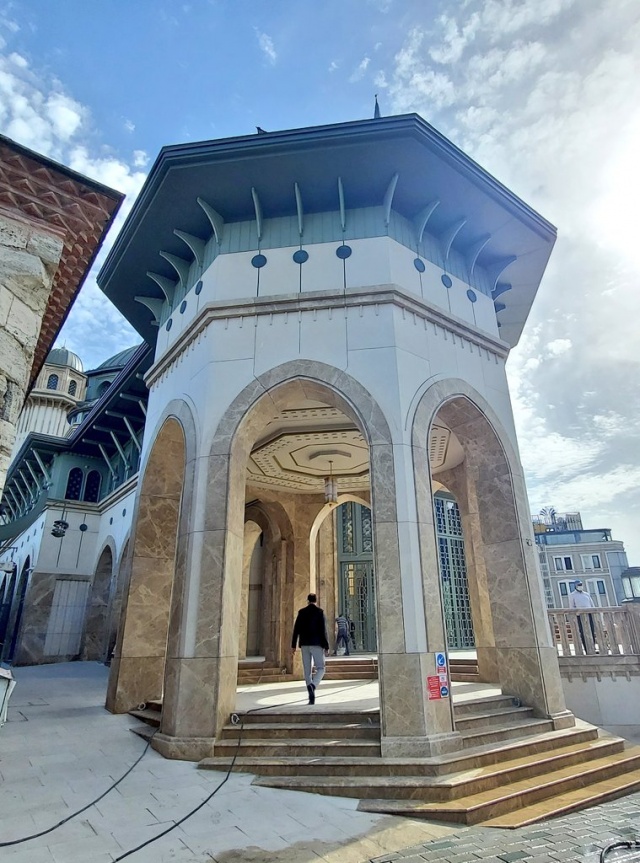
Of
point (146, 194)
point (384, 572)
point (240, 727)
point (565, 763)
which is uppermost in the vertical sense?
point (146, 194)

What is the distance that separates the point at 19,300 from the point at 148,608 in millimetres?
6226

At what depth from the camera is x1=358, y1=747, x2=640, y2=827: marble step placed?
4.35 meters

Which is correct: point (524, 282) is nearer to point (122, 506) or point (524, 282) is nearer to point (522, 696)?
point (522, 696)

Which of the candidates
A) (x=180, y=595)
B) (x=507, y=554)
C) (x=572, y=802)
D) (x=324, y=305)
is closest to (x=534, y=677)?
(x=507, y=554)

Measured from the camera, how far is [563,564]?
4309cm

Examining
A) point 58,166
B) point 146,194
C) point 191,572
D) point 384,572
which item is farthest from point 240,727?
point 146,194

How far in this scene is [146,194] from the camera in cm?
812

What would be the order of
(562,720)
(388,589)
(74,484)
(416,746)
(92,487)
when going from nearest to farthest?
(416,746)
(388,589)
(562,720)
(74,484)
(92,487)

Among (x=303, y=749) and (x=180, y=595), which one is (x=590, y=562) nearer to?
(x=303, y=749)

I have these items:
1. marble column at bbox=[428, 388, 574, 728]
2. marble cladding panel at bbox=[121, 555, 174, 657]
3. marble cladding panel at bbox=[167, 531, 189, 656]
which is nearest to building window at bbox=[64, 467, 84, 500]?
marble cladding panel at bbox=[121, 555, 174, 657]

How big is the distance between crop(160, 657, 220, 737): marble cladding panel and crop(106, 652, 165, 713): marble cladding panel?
1.89m

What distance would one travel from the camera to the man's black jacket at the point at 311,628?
24.1ft

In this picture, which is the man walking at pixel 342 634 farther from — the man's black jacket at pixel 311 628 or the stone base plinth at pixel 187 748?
the stone base plinth at pixel 187 748

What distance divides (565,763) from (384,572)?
9.49ft
